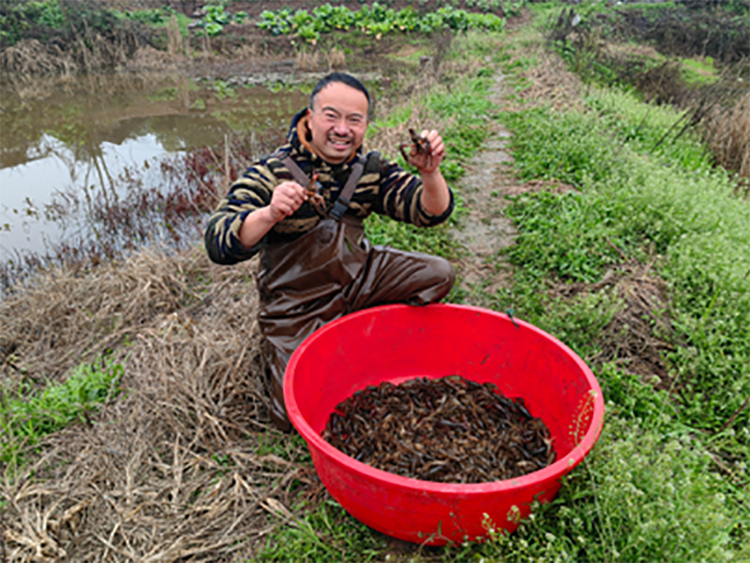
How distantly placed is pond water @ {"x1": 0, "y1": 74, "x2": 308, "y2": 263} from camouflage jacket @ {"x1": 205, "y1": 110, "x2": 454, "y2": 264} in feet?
13.6

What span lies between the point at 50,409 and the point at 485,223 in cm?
398

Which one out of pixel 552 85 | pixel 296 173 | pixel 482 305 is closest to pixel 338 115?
pixel 296 173

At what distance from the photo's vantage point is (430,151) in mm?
2344

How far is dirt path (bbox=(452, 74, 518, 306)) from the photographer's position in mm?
3924

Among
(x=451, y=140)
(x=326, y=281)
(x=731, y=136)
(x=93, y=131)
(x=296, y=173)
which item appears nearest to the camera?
(x=296, y=173)

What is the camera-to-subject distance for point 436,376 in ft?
10.2

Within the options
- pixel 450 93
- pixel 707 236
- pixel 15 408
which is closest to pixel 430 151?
pixel 707 236

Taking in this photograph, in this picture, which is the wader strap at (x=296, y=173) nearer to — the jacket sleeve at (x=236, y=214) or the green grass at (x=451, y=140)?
the jacket sleeve at (x=236, y=214)

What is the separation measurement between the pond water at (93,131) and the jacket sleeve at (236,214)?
4.18 m

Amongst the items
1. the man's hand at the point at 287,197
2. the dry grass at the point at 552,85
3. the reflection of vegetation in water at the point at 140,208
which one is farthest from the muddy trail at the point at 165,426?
the dry grass at the point at 552,85

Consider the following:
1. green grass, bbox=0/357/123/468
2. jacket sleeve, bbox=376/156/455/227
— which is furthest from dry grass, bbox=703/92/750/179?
green grass, bbox=0/357/123/468

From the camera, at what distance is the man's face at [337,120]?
236 centimetres

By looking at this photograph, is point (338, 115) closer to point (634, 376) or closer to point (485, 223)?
point (634, 376)

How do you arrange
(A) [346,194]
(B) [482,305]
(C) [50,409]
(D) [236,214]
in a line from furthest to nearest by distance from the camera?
(B) [482,305] < (C) [50,409] < (A) [346,194] < (D) [236,214]
